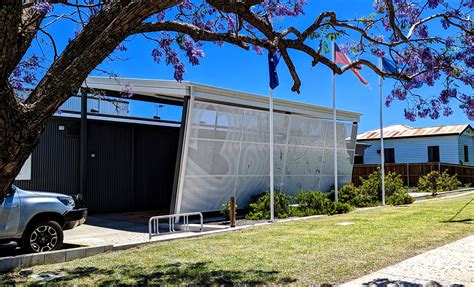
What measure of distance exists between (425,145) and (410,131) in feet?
7.78

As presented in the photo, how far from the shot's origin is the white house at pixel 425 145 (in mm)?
35406

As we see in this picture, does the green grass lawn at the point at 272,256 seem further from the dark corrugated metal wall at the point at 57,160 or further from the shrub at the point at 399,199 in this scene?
the dark corrugated metal wall at the point at 57,160

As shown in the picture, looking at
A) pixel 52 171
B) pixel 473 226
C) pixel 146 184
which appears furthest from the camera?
pixel 146 184

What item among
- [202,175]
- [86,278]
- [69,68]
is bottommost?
[86,278]

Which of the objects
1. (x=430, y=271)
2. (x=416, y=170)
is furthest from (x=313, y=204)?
(x=416, y=170)

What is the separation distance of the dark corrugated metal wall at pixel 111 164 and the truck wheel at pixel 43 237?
7.03m

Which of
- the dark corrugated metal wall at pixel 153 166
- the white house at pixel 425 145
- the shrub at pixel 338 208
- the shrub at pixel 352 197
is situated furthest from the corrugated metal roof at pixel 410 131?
the dark corrugated metal wall at pixel 153 166

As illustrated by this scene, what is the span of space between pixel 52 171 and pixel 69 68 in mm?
13732

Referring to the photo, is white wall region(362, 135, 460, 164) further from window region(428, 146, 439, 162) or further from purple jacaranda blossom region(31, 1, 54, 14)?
purple jacaranda blossom region(31, 1, 54, 14)

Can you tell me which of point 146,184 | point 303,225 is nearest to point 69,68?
point 303,225

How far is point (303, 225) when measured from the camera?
12.7 metres

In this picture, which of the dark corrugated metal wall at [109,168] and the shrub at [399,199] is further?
the shrub at [399,199]

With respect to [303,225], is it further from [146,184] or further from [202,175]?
[146,184]

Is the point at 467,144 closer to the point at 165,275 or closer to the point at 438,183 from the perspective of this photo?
the point at 438,183
